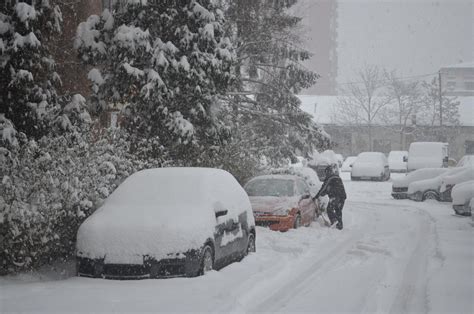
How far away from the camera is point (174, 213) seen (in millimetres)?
7973

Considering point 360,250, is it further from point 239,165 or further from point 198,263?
point 239,165

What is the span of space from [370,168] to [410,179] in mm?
9191

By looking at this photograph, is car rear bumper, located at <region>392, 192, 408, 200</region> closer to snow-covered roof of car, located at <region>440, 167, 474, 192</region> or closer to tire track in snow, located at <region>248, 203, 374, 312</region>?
snow-covered roof of car, located at <region>440, 167, 474, 192</region>

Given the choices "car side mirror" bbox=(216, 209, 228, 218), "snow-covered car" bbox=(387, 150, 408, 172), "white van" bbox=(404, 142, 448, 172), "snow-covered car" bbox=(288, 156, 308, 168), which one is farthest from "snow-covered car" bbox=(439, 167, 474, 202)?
"snow-covered car" bbox=(387, 150, 408, 172)

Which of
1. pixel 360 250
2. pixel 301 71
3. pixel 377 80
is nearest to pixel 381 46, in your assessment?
pixel 377 80

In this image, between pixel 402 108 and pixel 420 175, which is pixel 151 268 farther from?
pixel 402 108

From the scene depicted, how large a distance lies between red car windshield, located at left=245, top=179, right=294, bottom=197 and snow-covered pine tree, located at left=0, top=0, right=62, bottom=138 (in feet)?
19.2

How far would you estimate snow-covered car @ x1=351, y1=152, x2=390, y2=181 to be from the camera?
1282 inches

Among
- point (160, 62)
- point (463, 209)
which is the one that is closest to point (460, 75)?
point (463, 209)

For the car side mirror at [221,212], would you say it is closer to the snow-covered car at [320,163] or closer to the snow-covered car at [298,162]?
the snow-covered car at [298,162]

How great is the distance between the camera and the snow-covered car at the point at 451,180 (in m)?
19.8

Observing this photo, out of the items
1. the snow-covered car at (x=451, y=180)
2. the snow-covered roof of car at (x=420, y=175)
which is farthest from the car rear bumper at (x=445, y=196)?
the snow-covered roof of car at (x=420, y=175)

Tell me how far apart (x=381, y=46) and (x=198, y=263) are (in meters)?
166

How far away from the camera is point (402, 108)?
54.7 metres
